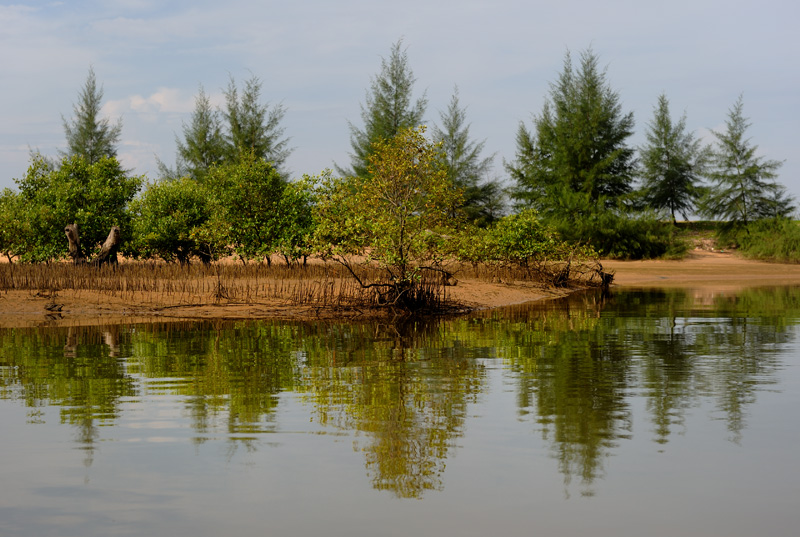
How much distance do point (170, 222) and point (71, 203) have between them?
10.7ft

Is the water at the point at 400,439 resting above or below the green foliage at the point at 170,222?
below

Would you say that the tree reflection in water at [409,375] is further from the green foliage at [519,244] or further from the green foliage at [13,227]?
the green foliage at [13,227]

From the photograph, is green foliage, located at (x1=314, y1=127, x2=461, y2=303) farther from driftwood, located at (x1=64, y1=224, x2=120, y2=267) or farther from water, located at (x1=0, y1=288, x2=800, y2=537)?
driftwood, located at (x1=64, y1=224, x2=120, y2=267)

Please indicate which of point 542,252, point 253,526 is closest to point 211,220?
point 542,252

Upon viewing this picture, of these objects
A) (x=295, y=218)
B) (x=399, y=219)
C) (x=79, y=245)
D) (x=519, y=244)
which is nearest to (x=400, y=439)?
(x=399, y=219)

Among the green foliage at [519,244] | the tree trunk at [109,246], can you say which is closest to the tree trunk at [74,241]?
the tree trunk at [109,246]

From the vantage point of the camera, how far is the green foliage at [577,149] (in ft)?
152

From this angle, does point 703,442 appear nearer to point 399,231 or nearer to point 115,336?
point 115,336

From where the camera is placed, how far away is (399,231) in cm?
1947

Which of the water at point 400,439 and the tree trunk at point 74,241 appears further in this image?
the tree trunk at point 74,241

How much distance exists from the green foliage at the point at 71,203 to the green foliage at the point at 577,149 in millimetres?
23040

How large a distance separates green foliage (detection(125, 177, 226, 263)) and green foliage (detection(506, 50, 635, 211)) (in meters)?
20.1

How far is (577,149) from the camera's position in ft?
152

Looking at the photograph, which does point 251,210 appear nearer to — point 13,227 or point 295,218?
point 295,218
